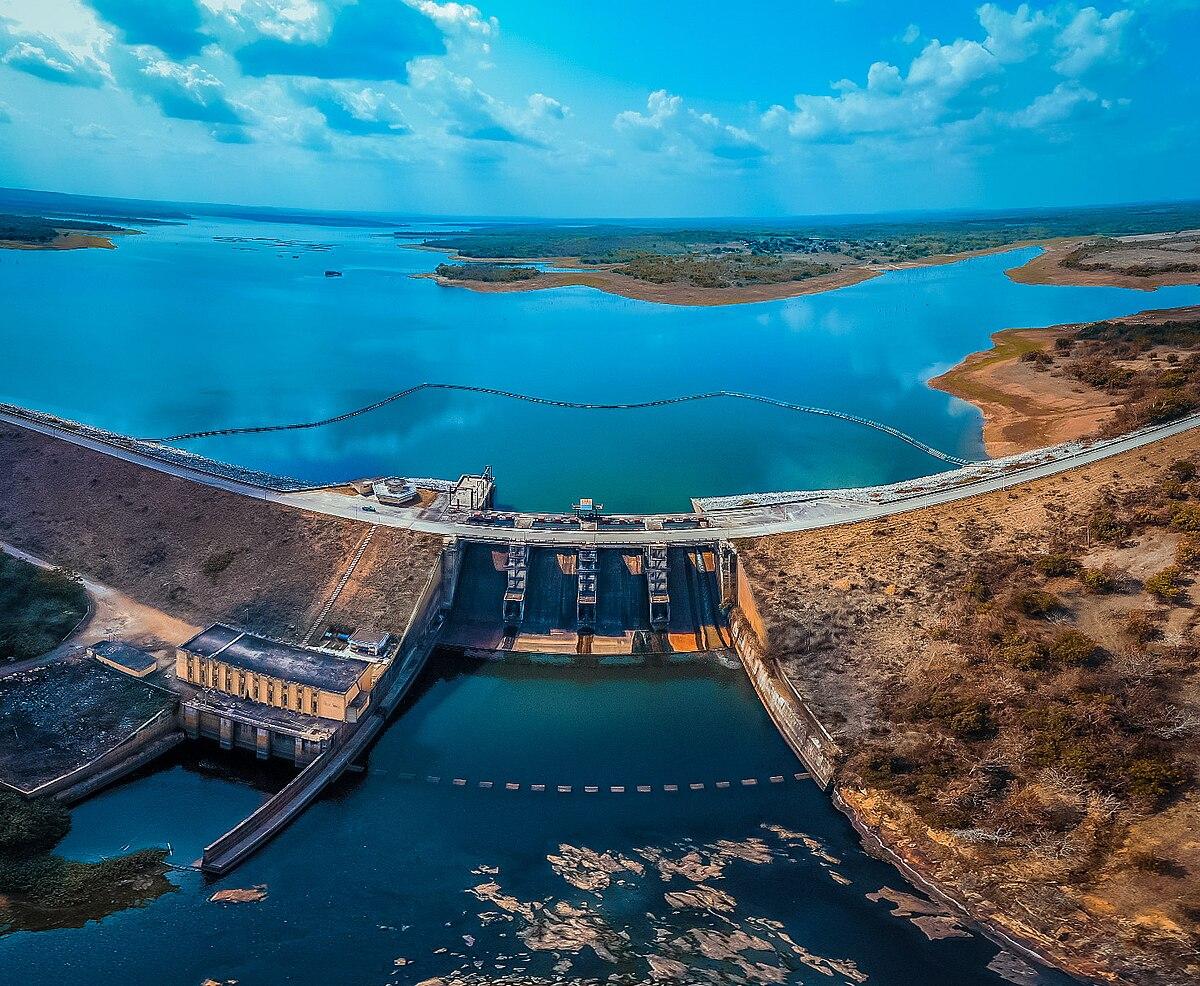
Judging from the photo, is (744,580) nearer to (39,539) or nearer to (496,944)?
(496,944)

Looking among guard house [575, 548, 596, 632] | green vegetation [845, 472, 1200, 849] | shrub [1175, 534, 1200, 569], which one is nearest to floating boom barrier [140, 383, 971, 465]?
shrub [1175, 534, 1200, 569]

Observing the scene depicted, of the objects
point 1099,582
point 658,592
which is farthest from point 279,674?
point 1099,582

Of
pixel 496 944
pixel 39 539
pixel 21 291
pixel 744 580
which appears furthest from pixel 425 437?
pixel 21 291

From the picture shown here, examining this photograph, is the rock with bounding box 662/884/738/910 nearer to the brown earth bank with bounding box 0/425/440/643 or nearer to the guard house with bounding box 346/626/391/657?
the guard house with bounding box 346/626/391/657

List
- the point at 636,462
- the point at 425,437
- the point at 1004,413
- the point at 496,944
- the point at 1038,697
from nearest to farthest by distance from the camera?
1. the point at 496,944
2. the point at 1038,697
3. the point at 636,462
4. the point at 425,437
5. the point at 1004,413

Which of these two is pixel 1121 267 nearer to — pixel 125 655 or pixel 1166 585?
pixel 1166 585

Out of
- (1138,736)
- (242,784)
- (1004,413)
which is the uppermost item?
(1004,413)

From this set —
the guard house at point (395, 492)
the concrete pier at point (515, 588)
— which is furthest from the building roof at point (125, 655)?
the concrete pier at point (515, 588)
